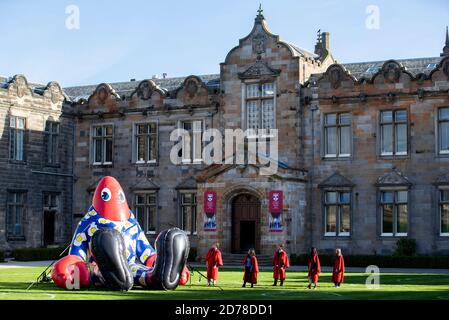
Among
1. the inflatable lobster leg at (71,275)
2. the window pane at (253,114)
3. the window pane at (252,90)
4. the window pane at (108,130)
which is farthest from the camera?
the window pane at (108,130)

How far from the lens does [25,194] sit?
5053 cm

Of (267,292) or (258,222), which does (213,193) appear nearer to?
(258,222)

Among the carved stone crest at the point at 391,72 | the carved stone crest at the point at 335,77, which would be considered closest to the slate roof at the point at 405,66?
the carved stone crest at the point at 391,72

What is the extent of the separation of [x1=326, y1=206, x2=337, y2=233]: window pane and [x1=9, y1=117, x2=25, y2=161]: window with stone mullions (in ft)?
57.6

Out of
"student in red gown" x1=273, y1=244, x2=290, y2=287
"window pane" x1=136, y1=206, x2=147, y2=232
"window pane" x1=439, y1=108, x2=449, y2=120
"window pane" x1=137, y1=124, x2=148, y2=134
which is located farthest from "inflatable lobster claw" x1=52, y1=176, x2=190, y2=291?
"window pane" x1=137, y1=124, x2=148, y2=134

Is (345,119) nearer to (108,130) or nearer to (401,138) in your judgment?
(401,138)

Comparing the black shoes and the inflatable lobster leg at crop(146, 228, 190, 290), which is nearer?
the black shoes

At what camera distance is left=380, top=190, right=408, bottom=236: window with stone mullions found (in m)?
44.8

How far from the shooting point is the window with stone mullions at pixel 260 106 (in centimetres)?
4816

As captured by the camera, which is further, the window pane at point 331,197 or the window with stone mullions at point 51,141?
the window with stone mullions at point 51,141

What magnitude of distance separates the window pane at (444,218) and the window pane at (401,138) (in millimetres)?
3466

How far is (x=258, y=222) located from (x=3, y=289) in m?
21.7

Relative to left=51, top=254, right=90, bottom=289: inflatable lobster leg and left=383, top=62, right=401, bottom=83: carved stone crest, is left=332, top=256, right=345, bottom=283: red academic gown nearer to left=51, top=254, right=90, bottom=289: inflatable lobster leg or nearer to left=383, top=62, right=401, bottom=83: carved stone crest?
left=51, top=254, right=90, bottom=289: inflatable lobster leg

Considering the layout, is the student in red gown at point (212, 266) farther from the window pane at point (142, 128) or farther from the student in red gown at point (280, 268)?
the window pane at point (142, 128)
